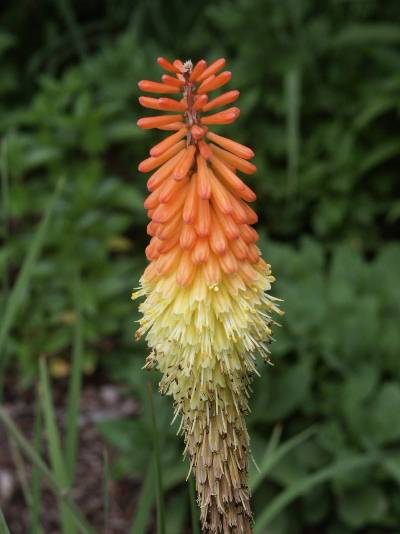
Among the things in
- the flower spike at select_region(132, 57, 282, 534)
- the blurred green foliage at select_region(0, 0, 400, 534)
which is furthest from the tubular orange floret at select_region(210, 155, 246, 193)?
the blurred green foliage at select_region(0, 0, 400, 534)

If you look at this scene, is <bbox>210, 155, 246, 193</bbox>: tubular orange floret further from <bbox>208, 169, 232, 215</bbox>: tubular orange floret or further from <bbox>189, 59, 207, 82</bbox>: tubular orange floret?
<bbox>189, 59, 207, 82</bbox>: tubular orange floret

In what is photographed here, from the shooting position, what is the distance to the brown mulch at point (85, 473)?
4.22m

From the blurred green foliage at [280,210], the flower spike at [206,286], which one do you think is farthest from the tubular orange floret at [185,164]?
the blurred green foliage at [280,210]

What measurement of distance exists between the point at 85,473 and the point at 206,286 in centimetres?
321

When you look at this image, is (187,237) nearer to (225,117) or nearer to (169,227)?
(169,227)

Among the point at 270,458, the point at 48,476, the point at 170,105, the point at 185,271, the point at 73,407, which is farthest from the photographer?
the point at 270,458

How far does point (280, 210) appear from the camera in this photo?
5.77m

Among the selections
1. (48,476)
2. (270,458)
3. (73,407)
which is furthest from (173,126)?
(270,458)

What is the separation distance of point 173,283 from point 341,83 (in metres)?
4.41

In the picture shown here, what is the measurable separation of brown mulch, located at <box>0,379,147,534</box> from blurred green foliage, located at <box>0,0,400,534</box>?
241 mm

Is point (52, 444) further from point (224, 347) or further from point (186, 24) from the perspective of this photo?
point (186, 24)

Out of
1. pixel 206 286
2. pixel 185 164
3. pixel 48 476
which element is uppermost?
pixel 185 164

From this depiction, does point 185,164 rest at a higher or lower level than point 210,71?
lower

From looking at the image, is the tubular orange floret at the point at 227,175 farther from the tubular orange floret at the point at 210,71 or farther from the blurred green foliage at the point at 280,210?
the blurred green foliage at the point at 280,210
